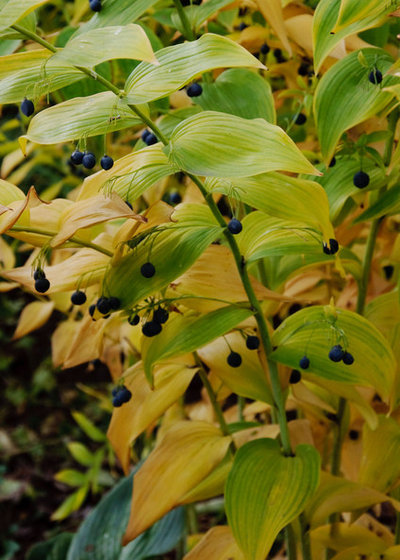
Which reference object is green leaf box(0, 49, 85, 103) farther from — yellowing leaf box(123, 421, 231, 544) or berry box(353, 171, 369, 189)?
yellowing leaf box(123, 421, 231, 544)

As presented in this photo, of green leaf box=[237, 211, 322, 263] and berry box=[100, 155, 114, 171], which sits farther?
green leaf box=[237, 211, 322, 263]

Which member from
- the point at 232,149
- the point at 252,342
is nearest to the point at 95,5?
the point at 232,149

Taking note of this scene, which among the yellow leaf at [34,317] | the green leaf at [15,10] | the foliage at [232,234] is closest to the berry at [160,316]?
the foliage at [232,234]

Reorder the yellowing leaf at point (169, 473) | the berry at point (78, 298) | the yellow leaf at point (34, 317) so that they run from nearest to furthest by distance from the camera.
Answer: the berry at point (78, 298) < the yellowing leaf at point (169, 473) < the yellow leaf at point (34, 317)

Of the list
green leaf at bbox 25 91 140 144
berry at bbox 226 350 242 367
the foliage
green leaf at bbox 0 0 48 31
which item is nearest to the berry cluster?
the foliage

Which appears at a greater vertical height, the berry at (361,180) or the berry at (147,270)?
the berry at (147,270)

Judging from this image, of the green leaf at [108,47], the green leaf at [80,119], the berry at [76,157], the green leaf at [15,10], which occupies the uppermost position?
the green leaf at [15,10]

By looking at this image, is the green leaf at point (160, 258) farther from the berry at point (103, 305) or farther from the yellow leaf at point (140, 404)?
the yellow leaf at point (140, 404)

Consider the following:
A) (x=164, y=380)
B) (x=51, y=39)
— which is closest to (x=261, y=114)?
(x=164, y=380)

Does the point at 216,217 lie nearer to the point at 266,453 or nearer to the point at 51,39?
the point at 266,453

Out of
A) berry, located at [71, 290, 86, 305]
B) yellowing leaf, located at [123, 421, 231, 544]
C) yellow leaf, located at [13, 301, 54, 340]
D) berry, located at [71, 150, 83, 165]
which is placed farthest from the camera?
yellow leaf, located at [13, 301, 54, 340]
